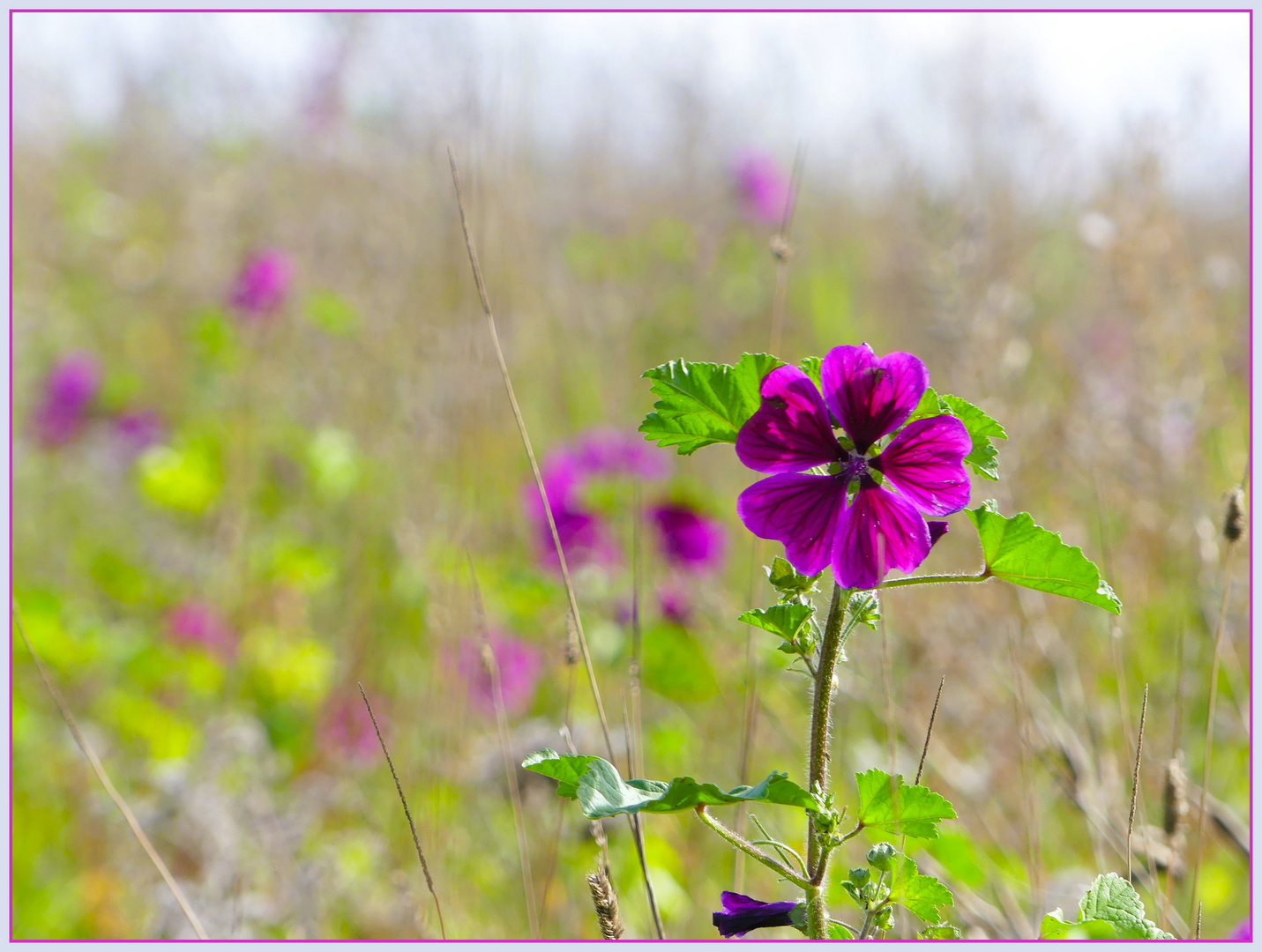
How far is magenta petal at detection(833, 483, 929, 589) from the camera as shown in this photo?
0.51 meters

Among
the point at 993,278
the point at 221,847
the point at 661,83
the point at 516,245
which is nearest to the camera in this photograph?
the point at 221,847

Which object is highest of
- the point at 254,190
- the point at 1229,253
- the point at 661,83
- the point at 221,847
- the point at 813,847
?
the point at 661,83

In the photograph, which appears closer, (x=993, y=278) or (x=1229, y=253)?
(x=993, y=278)

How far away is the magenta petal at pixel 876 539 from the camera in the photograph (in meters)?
0.51

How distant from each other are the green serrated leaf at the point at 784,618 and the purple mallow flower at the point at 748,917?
18 centimetres

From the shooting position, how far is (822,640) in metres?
0.52

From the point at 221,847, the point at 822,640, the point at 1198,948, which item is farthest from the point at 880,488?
the point at 221,847

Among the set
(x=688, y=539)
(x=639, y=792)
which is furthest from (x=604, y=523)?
(x=639, y=792)

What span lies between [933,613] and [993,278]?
0.86 m

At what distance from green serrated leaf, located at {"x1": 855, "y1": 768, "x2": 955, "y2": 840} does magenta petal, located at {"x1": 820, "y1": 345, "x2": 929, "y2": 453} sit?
20cm

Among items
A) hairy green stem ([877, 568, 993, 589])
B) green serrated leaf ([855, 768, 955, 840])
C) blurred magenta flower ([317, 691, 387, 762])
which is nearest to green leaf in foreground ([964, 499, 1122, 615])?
Answer: hairy green stem ([877, 568, 993, 589])

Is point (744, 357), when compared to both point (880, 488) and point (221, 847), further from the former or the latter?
point (221, 847)

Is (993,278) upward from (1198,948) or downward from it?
upward

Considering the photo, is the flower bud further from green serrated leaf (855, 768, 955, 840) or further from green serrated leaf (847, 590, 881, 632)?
green serrated leaf (847, 590, 881, 632)
